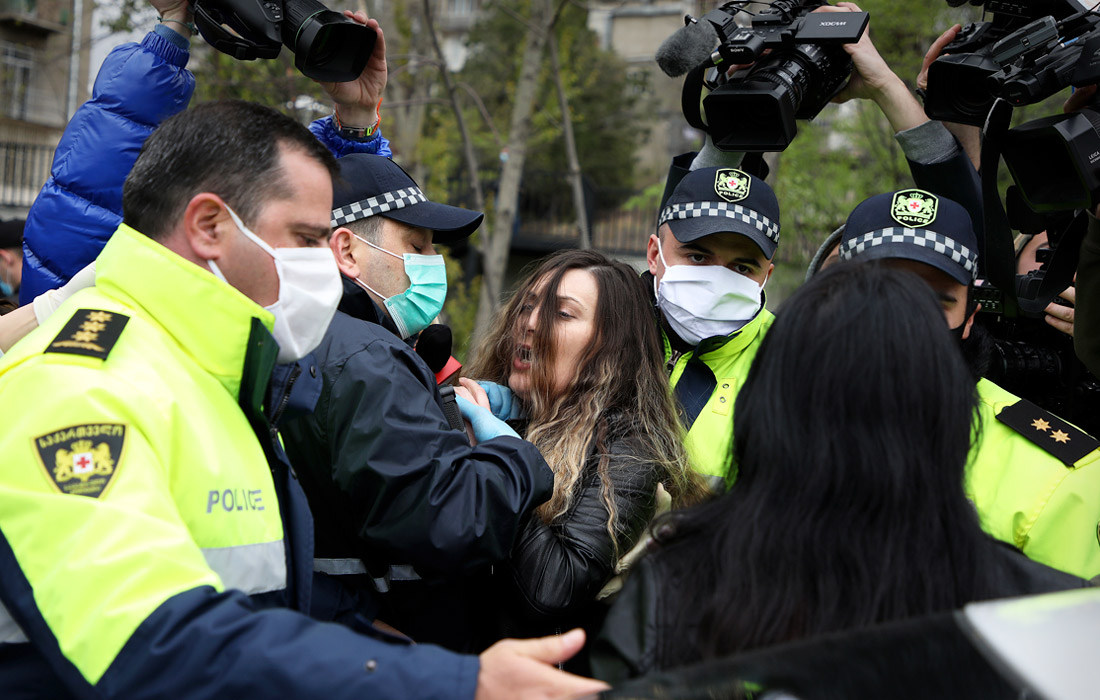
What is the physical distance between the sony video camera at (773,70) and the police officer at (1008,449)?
1.66 ft

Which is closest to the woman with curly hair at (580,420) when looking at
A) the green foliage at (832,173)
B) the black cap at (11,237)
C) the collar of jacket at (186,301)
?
the collar of jacket at (186,301)

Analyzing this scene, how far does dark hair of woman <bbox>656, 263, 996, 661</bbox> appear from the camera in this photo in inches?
58.4

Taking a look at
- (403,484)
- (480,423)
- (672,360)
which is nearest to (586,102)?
(672,360)

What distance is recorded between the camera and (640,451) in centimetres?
271

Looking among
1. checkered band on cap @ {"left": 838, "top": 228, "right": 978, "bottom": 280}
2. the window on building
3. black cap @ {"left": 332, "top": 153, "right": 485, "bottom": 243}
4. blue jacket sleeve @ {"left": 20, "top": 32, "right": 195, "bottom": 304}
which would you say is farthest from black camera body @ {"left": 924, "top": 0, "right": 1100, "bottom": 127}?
the window on building

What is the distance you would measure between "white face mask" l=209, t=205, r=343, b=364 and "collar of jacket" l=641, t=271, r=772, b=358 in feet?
5.01

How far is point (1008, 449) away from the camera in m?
2.47

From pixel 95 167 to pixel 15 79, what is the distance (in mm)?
23830

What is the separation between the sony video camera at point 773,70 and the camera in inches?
119

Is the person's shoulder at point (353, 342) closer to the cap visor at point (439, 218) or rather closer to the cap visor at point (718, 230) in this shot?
the cap visor at point (439, 218)

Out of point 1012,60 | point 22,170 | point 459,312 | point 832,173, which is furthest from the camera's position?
point 22,170

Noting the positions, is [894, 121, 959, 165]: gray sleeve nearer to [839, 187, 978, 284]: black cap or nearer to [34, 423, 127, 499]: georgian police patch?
[839, 187, 978, 284]: black cap

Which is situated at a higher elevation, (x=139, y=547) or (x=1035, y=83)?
(x=1035, y=83)

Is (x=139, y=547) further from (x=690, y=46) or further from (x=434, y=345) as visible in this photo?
(x=690, y=46)
